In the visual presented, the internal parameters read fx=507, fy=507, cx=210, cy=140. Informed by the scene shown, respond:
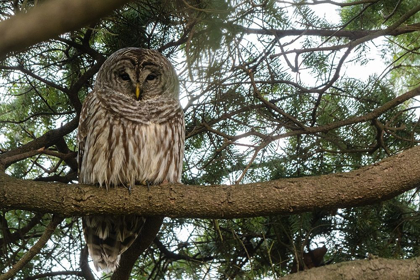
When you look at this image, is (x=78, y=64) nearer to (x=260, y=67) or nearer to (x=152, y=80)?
(x=152, y=80)

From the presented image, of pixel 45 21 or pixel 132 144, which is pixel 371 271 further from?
pixel 45 21

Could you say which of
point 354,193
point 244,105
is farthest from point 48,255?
point 354,193

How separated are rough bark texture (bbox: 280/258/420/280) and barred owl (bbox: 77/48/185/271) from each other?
1214 mm

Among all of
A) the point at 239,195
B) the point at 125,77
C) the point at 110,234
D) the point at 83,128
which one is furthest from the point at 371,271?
the point at 125,77

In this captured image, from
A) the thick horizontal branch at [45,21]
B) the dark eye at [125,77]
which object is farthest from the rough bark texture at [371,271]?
the thick horizontal branch at [45,21]

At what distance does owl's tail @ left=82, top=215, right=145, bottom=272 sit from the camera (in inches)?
135

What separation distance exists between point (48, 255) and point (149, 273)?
30.2 inches

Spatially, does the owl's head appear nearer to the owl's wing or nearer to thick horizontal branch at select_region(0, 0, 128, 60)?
the owl's wing

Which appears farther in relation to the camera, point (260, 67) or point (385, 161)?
point (260, 67)

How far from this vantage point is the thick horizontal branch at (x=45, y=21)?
0.61 m

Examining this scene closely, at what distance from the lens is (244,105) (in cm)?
337

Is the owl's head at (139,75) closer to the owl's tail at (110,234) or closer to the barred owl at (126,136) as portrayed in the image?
the barred owl at (126,136)

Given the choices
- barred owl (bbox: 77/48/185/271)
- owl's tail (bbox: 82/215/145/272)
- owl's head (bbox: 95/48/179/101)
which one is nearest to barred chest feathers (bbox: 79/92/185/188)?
barred owl (bbox: 77/48/185/271)

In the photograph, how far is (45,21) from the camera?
24.5 inches
